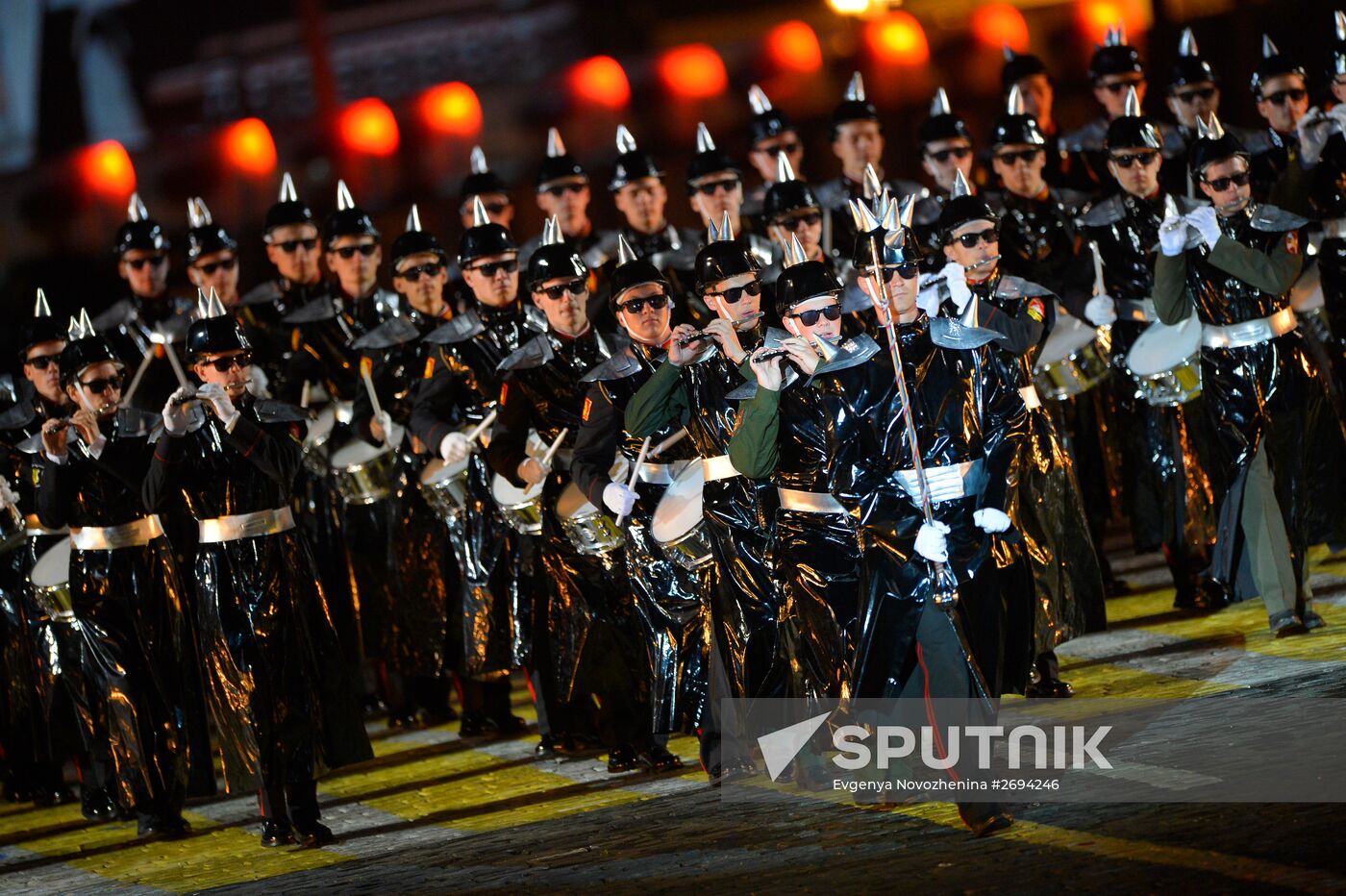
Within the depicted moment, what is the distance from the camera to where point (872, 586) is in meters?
6.70

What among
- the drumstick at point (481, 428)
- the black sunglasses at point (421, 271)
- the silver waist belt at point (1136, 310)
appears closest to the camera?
the drumstick at point (481, 428)

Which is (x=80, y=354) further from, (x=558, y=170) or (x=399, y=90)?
(x=399, y=90)

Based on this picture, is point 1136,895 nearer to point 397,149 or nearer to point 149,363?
point 149,363

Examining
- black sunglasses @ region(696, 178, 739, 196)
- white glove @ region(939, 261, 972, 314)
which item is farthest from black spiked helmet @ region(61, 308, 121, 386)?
white glove @ region(939, 261, 972, 314)

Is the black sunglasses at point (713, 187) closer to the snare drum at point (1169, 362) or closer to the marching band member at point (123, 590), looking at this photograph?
the snare drum at point (1169, 362)

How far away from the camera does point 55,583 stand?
9258 millimetres

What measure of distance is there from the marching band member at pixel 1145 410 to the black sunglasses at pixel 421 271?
11.5ft

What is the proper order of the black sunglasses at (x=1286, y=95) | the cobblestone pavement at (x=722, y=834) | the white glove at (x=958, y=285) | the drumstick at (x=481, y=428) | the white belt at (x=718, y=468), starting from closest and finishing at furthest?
the cobblestone pavement at (x=722, y=834), the white belt at (x=718, y=468), the white glove at (x=958, y=285), the drumstick at (x=481, y=428), the black sunglasses at (x=1286, y=95)

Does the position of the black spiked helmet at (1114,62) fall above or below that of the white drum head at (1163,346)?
above

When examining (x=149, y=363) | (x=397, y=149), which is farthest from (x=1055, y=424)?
(x=397, y=149)

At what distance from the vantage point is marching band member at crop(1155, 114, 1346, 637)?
8703 mm

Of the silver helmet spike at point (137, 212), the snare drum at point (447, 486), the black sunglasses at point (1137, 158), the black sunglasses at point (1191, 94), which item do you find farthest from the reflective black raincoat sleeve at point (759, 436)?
the silver helmet spike at point (137, 212)

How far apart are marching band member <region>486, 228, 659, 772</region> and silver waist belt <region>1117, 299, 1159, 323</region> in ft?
9.25

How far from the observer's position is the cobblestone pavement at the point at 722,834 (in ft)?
19.1
